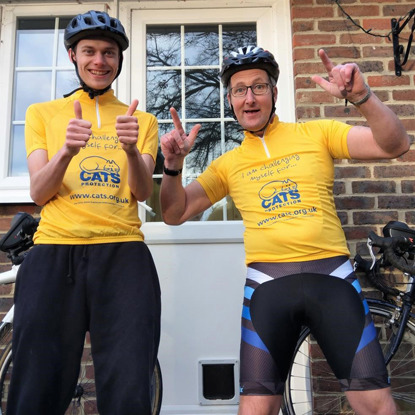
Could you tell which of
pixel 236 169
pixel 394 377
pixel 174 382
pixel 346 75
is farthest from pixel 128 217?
pixel 394 377

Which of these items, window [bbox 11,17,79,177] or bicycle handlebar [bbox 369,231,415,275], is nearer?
bicycle handlebar [bbox 369,231,415,275]

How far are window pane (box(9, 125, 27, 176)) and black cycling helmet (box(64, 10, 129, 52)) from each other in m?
1.39

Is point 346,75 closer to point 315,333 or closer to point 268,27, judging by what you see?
point 315,333

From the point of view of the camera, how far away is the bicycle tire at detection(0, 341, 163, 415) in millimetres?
2459

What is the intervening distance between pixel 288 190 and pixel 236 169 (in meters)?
0.28

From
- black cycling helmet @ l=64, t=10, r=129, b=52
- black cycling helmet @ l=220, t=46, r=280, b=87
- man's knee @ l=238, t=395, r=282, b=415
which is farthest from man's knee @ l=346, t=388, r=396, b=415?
black cycling helmet @ l=64, t=10, r=129, b=52

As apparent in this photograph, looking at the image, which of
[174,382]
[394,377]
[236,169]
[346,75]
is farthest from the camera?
[174,382]

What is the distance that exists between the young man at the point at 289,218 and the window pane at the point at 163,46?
4.34 ft

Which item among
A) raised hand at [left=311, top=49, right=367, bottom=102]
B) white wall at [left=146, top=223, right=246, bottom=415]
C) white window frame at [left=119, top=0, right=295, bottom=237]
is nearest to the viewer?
raised hand at [left=311, top=49, right=367, bottom=102]

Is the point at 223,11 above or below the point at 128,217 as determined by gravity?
above

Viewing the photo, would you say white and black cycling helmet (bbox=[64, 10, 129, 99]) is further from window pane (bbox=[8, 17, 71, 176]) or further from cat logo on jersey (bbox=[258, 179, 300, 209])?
window pane (bbox=[8, 17, 71, 176])

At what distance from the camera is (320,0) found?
314 cm

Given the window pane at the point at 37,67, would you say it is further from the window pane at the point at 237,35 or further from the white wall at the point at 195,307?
the white wall at the point at 195,307

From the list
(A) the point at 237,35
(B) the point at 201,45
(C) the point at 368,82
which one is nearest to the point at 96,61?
(B) the point at 201,45
